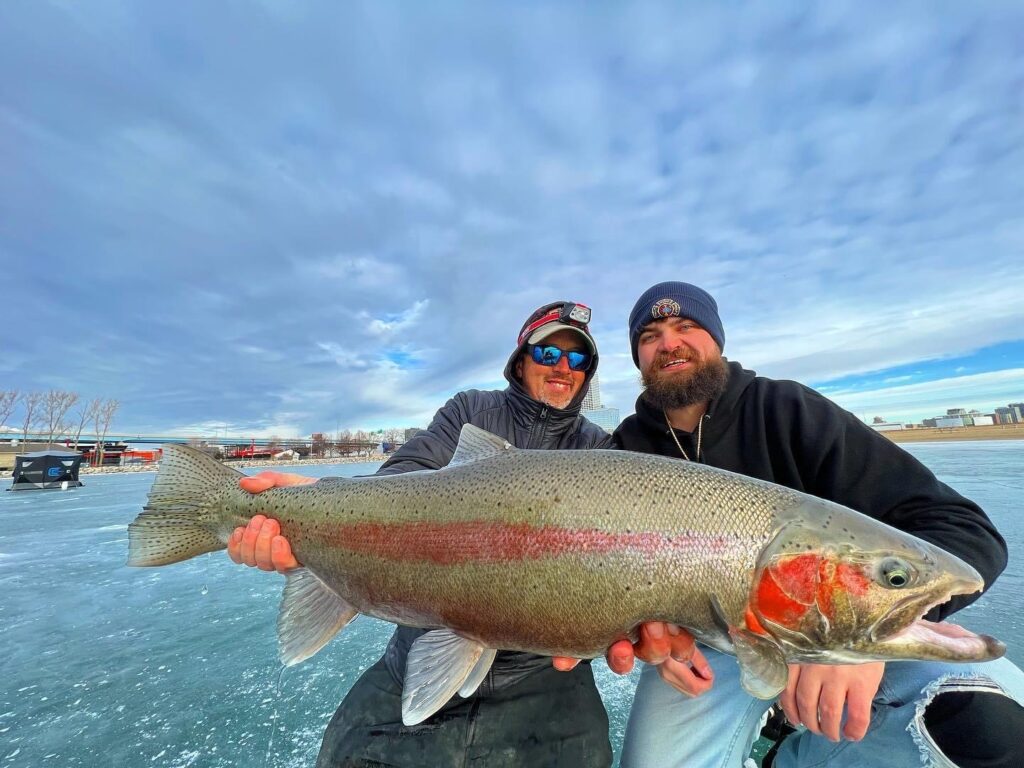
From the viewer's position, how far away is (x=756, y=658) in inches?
73.9

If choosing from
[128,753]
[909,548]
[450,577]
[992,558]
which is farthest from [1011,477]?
[128,753]

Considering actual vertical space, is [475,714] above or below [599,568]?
below

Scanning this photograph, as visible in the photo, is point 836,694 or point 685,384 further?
point 685,384

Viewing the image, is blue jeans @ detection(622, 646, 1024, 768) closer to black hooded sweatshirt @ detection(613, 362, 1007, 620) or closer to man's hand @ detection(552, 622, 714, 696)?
black hooded sweatshirt @ detection(613, 362, 1007, 620)

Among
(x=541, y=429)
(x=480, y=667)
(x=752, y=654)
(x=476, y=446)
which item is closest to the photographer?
(x=752, y=654)

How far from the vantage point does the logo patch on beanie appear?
3.67m

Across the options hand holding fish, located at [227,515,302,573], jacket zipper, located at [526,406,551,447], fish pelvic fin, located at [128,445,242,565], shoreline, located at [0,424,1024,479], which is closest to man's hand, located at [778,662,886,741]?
jacket zipper, located at [526,406,551,447]

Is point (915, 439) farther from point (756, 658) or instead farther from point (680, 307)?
point (756, 658)

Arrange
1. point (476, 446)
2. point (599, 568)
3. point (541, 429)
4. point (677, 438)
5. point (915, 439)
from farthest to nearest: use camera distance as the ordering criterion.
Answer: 1. point (915, 439)
2. point (541, 429)
3. point (677, 438)
4. point (476, 446)
5. point (599, 568)

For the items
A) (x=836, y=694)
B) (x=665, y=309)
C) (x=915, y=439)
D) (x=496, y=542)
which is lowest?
(x=915, y=439)

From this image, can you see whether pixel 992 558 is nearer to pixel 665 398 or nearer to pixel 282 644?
pixel 665 398

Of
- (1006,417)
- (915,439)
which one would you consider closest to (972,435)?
(915,439)

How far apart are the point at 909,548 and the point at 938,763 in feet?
4.11

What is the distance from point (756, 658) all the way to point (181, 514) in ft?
10.9
